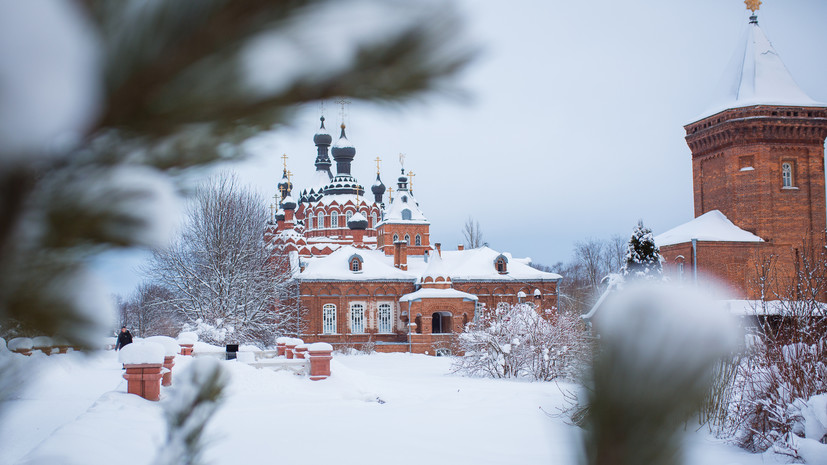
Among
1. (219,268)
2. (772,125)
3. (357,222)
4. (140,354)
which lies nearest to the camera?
(140,354)

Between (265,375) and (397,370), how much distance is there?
29.7 feet

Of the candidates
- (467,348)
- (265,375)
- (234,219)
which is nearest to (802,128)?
(467,348)

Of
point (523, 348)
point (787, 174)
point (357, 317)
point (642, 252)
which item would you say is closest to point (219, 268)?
point (357, 317)

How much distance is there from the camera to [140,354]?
8641 millimetres

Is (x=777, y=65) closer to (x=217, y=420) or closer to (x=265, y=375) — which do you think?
(x=265, y=375)

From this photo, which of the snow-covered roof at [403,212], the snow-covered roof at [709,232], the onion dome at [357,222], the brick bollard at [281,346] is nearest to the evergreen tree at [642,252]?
the brick bollard at [281,346]

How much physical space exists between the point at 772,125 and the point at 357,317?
76.0ft

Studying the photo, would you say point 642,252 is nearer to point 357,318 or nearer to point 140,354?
point 140,354

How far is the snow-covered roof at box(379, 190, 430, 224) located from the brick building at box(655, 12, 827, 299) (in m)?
14.3

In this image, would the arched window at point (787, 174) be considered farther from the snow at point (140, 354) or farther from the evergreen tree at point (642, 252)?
the snow at point (140, 354)

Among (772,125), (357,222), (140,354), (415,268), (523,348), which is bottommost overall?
(523,348)

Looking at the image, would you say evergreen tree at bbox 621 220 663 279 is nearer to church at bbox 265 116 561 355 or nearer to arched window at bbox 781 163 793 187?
church at bbox 265 116 561 355

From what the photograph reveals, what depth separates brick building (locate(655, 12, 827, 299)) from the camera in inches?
1229

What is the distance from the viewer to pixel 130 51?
83 centimetres
